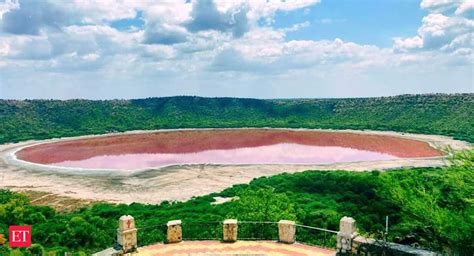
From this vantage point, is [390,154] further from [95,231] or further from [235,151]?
[95,231]

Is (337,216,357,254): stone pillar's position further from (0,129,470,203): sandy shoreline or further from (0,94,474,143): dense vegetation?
(0,94,474,143): dense vegetation

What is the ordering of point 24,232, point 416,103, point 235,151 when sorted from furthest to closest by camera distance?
point 416,103 < point 235,151 < point 24,232

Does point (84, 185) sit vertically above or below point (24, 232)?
below

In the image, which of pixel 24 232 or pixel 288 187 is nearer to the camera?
pixel 24 232

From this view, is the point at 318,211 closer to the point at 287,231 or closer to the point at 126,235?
the point at 287,231

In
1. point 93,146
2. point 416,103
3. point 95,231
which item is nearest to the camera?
point 95,231

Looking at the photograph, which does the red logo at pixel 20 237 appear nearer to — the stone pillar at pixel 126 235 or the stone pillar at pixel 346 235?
the stone pillar at pixel 126 235

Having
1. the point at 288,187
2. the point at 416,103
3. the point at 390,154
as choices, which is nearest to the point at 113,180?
the point at 288,187

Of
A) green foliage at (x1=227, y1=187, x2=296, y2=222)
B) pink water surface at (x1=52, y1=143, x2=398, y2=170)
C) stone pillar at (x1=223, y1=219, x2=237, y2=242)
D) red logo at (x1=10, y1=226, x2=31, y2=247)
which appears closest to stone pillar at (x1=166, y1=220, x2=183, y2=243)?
stone pillar at (x1=223, y1=219, x2=237, y2=242)
